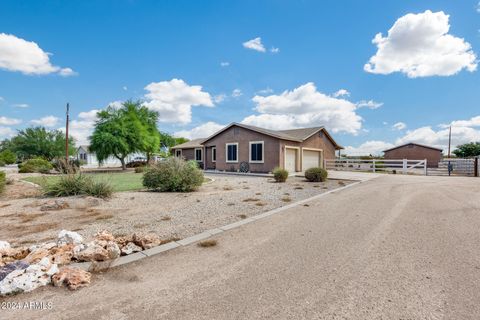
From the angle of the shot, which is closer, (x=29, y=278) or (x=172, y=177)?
(x=29, y=278)

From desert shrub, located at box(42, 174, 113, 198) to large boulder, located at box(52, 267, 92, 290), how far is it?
5.62 meters

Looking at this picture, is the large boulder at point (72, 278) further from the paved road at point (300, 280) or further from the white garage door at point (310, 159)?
the white garage door at point (310, 159)

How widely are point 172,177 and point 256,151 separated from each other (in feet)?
34.9

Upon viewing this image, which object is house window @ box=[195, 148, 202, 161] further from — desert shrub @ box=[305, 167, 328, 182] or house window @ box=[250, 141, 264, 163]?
desert shrub @ box=[305, 167, 328, 182]

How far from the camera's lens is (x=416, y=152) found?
34594mm

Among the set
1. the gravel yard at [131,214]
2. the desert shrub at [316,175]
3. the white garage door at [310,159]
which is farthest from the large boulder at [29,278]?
the white garage door at [310,159]

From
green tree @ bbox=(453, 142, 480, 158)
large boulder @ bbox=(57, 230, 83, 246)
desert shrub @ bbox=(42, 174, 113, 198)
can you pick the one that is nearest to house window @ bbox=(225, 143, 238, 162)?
desert shrub @ bbox=(42, 174, 113, 198)

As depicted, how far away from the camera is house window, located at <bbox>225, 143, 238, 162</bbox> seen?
67.2ft

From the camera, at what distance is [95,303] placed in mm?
2303

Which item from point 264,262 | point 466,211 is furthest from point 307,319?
point 466,211

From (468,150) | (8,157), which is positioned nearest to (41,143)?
(8,157)

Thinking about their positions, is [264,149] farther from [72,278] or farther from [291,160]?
[72,278]

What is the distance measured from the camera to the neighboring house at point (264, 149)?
18.2 metres

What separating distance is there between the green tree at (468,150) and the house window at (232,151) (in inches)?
1509
